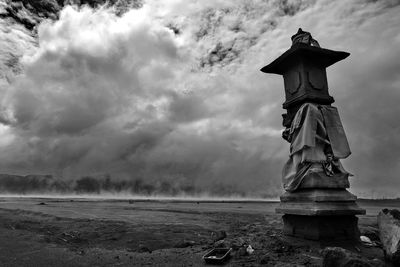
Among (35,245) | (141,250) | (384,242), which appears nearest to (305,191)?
(384,242)

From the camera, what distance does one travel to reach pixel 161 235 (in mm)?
11414

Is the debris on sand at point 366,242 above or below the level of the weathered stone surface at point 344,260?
below

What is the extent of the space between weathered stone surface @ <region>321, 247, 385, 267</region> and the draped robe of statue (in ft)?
9.99

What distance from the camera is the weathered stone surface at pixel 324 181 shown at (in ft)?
24.5

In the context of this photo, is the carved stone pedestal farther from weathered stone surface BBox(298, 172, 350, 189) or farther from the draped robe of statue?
the draped robe of statue

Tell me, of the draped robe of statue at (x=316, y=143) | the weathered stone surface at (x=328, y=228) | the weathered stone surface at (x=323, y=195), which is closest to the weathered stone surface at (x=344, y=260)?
the weathered stone surface at (x=328, y=228)

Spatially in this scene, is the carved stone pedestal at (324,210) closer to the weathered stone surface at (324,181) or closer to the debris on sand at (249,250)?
the weathered stone surface at (324,181)

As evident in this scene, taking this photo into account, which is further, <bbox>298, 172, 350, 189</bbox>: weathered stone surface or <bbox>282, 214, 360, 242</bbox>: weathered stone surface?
<bbox>298, 172, 350, 189</bbox>: weathered stone surface

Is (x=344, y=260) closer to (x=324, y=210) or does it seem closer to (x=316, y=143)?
(x=324, y=210)

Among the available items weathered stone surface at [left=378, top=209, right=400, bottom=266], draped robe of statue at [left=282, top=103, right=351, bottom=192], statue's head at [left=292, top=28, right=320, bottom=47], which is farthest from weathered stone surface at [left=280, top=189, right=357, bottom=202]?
statue's head at [left=292, top=28, right=320, bottom=47]

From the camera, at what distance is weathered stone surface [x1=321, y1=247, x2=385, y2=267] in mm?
4379

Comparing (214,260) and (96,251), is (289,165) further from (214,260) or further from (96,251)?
(96,251)

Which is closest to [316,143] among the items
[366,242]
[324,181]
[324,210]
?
[324,181]

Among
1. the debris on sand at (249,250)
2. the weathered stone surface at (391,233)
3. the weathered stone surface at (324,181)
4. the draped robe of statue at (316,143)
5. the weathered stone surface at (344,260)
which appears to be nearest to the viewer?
the weathered stone surface at (344,260)
